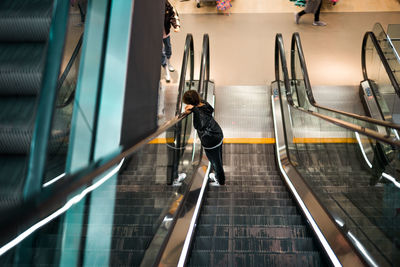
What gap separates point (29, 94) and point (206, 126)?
1.81 metres

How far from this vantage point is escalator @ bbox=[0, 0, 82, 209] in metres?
1.54

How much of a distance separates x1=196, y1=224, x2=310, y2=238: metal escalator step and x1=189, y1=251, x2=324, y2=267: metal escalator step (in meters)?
0.29

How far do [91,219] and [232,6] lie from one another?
33.0ft

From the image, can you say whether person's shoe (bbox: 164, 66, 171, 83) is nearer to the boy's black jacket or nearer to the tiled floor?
the tiled floor

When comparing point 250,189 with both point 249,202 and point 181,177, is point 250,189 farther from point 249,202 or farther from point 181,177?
point 181,177

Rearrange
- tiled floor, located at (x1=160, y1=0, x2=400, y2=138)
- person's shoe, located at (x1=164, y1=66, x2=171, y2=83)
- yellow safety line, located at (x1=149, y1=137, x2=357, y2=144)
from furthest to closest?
person's shoe, located at (x1=164, y1=66, x2=171, y2=83)
tiled floor, located at (x1=160, y1=0, x2=400, y2=138)
yellow safety line, located at (x1=149, y1=137, x2=357, y2=144)

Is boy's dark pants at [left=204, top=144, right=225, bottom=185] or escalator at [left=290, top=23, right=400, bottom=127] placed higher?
escalator at [left=290, top=23, right=400, bottom=127]

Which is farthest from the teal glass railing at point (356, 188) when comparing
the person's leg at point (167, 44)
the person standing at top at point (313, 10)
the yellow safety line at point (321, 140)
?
the person standing at top at point (313, 10)

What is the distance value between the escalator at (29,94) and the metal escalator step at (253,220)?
1548mm

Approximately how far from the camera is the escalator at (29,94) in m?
1.54

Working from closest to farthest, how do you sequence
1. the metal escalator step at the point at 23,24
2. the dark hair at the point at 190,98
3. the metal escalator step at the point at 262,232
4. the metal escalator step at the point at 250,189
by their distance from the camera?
the metal escalator step at the point at 23,24 → the metal escalator step at the point at 262,232 → the dark hair at the point at 190,98 → the metal escalator step at the point at 250,189

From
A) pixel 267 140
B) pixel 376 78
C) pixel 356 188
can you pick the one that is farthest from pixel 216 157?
pixel 376 78

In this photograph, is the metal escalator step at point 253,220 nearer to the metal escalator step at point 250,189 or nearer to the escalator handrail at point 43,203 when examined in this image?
the metal escalator step at point 250,189

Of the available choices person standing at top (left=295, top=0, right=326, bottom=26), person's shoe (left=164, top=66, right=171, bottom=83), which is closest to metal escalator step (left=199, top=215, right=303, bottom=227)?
person's shoe (left=164, top=66, right=171, bottom=83)
